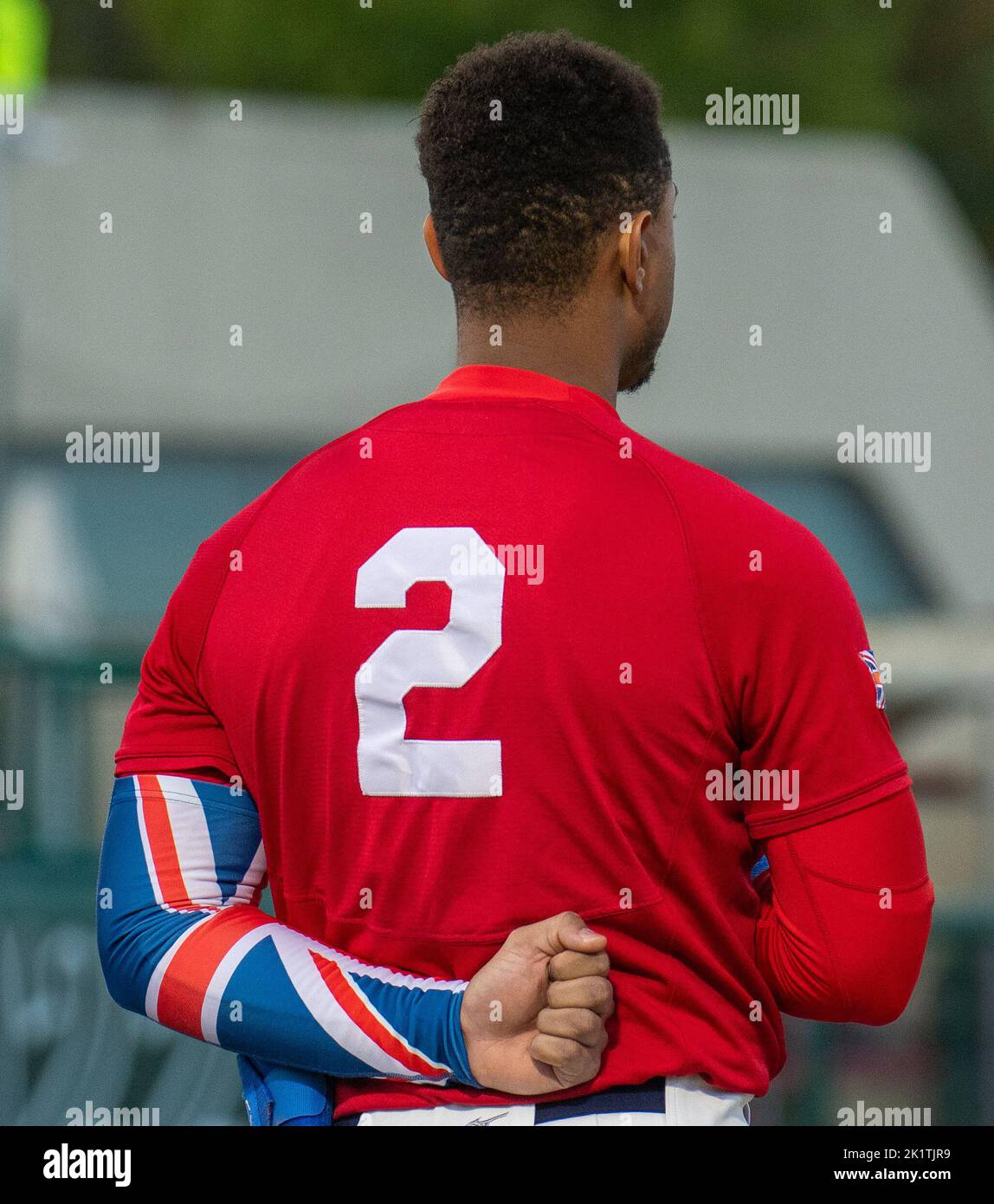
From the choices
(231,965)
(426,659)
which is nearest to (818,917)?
(426,659)

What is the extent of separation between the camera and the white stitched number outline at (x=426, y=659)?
1602 millimetres

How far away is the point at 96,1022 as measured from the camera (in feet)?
14.0

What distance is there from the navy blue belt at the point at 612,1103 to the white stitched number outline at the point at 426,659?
0.34 meters

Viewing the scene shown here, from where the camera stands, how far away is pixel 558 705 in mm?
1581

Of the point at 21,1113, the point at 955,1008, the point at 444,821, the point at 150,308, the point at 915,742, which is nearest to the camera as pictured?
the point at 444,821

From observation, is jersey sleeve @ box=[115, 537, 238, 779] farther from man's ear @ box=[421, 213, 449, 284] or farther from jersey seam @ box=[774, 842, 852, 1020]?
jersey seam @ box=[774, 842, 852, 1020]

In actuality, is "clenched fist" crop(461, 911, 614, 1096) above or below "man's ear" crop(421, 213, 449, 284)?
below

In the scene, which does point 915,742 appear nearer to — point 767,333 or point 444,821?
point 767,333

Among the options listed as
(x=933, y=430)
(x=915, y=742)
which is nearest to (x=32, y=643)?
(x=915, y=742)

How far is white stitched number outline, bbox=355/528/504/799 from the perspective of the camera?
160 centimetres

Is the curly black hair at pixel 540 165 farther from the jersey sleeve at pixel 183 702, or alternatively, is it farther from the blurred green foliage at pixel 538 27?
the blurred green foliage at pixel 538 27

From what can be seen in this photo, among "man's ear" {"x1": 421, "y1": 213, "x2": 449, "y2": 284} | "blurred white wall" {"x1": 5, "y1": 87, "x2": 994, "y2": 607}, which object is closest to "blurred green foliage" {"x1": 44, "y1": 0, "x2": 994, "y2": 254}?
"blurred white wall" {"x1": 5, "y1": 87, "x2": 994, "y2": 607}

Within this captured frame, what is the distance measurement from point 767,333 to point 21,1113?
28.3 feet

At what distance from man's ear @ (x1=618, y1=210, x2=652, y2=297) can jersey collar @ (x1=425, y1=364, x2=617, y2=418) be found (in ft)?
0.45
